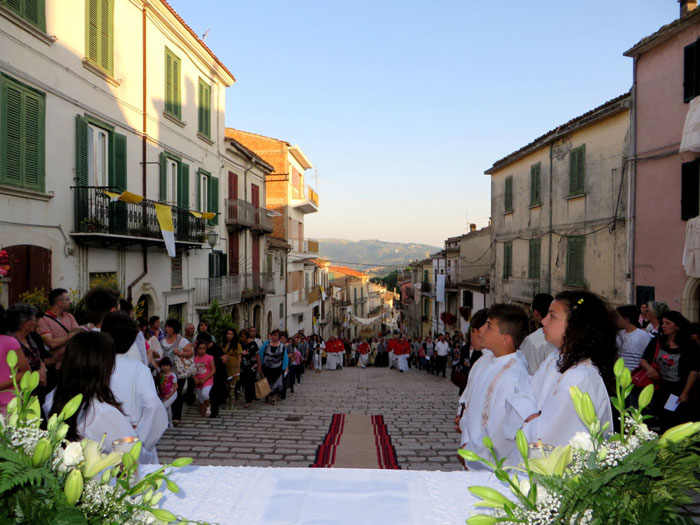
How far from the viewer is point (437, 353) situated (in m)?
20.4

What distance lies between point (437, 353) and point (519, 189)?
333 inches

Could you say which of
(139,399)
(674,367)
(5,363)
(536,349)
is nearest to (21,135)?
(5,363)

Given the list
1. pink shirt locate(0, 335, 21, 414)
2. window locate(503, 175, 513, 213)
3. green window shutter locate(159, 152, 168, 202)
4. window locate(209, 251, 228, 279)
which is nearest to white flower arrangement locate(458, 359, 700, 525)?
pink shirt locate(0, 335, 21, 414)

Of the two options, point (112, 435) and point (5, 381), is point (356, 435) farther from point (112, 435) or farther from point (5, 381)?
point (112, 435)

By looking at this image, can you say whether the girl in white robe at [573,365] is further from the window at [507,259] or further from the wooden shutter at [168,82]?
the window at [507,259]

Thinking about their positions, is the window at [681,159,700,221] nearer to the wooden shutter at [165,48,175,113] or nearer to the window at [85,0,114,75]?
the window at [85,0,114,75]

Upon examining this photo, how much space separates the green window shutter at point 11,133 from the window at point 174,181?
6.41 metres

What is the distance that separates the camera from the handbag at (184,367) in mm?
9031

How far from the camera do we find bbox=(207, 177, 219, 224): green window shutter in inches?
822

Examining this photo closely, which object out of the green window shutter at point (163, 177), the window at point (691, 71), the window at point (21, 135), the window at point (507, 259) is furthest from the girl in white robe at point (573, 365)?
the window at point (507, 259)

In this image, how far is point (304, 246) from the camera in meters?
39.0

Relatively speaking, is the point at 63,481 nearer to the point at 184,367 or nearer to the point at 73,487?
the point at 73,487

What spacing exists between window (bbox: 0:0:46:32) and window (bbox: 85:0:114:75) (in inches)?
62.4

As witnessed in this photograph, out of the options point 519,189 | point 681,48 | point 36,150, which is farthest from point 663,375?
point 519,189
